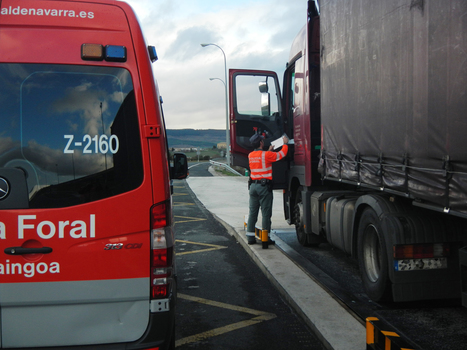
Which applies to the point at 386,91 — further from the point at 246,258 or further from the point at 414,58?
the point at 246,258

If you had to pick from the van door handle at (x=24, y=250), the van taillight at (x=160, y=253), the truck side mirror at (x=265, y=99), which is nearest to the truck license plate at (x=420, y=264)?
the van taillight at (x=160, y=253)

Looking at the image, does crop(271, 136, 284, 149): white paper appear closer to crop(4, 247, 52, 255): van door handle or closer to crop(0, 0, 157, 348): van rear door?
crop(0, 0, 157, 348): van rear door

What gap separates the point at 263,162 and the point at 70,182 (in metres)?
5.38

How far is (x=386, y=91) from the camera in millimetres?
4809

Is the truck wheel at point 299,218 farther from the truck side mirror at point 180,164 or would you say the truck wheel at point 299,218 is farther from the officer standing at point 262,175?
the truck side mirror at point 180,164

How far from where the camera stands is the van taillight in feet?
10.3

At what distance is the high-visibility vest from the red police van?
514 cm

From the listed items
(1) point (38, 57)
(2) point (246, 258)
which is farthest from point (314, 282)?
(1) point (38, 57)

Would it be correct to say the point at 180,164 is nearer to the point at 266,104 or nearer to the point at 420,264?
the point at 420,264

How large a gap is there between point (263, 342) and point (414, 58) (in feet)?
8.98

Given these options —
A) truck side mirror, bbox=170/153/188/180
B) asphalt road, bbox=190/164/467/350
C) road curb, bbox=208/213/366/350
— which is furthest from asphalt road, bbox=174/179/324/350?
truck side mirror, bbox=170/153/188/180

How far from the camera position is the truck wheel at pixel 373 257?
509 centimetres

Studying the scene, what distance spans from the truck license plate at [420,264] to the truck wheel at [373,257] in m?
0.30

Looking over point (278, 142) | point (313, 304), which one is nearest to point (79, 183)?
point (313, 304)
